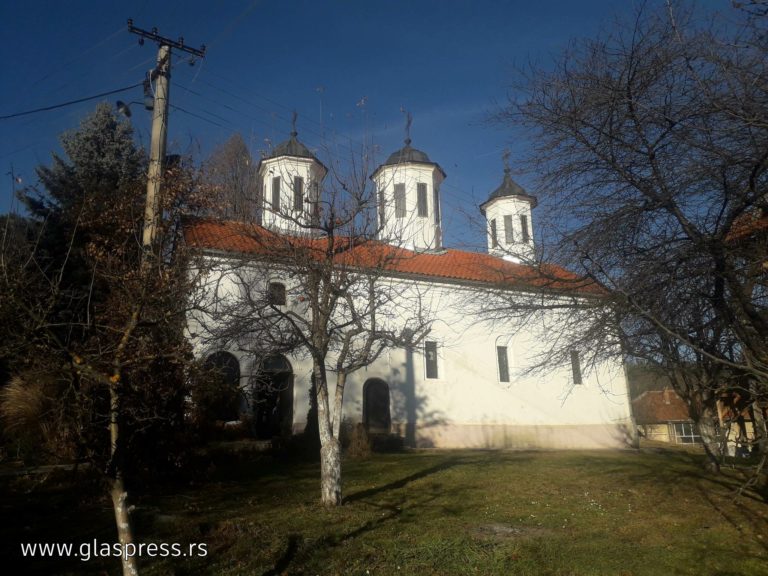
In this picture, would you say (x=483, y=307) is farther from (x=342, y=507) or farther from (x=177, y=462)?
(x=177, y=462)

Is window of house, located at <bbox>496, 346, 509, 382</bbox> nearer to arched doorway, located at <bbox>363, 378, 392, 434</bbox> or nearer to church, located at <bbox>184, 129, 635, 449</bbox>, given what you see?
church, located at <bbox>184, 129, 635, 449</bbox>

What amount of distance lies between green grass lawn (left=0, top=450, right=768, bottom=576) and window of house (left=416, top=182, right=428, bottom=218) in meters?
15.2

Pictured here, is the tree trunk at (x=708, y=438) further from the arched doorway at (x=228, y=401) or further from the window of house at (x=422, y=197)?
the window of house at (x=422, y=197)

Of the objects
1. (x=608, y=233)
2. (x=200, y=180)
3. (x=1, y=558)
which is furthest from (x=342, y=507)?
(x=200, y=180)

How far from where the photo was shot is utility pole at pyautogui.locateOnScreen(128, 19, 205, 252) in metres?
8.35

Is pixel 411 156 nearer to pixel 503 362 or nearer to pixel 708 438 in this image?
pixel 503 362

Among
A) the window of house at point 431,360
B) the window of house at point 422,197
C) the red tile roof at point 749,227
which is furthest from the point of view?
the window of house at point 422,197

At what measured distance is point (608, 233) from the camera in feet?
23.2

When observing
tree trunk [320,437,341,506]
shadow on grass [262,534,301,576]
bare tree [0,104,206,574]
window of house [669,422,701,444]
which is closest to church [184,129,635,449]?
bare tree [0,104,206,574]

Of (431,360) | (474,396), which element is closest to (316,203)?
(431,360)

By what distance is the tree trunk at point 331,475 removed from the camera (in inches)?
377

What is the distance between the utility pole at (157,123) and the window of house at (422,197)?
1364cm

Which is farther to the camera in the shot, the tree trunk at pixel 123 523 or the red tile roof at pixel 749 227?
the red tile roof at pixel 749 227

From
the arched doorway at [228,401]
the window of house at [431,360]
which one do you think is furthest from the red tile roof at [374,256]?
the window of house at [431,360]
